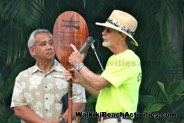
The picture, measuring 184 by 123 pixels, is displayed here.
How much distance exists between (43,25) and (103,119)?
3064 millimetres

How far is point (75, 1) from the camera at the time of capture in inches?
321

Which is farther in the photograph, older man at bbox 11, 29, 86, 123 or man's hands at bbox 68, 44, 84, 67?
older man at bbox 11, 29, 86, 123

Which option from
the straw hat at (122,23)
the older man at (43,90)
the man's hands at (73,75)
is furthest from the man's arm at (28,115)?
the straw hat at (122,23)

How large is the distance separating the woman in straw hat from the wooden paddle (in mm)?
83

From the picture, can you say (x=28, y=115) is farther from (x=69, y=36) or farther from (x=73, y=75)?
(x=69, y=36)

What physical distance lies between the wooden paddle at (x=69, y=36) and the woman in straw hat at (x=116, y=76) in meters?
0.08

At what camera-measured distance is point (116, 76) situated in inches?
200

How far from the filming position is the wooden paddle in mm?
5289

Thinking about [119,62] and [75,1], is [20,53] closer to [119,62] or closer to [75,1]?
[75,1]

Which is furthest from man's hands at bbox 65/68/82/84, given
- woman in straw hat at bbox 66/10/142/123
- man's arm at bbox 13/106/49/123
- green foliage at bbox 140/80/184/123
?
green foliage at bbox 140/80/184/123

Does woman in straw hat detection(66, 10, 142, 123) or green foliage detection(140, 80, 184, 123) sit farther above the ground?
woman in straw hat detection(66, 10, 142, 123)

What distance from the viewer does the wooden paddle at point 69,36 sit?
5289 millimetres

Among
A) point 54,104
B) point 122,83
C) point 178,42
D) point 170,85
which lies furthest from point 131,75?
point 178,42

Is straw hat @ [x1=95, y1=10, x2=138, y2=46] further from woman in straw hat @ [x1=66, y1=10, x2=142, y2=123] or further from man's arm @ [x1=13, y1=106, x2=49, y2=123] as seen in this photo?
man's arm @ [x1=13, y1=106, x2=49, y2=123]
